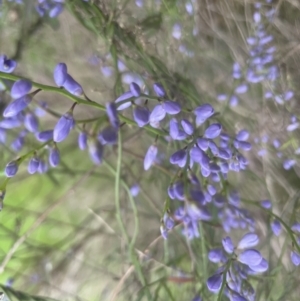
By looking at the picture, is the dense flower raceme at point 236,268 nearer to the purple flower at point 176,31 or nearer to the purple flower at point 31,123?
the purple flower at point 31,123

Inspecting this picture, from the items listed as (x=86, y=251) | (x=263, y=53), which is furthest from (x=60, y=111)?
(x=263, y=53)

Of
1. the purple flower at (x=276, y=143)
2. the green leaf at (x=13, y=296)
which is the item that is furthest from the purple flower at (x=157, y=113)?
the purple flower at (x=276, y=143)

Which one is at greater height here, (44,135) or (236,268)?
(44,135)

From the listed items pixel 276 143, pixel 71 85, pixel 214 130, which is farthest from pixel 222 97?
pixel 71 85

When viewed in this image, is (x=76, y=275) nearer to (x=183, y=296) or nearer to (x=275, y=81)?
(x=183, y=296)

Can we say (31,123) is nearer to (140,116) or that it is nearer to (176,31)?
(140,116)

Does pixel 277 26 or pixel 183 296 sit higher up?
pixel 277 26
